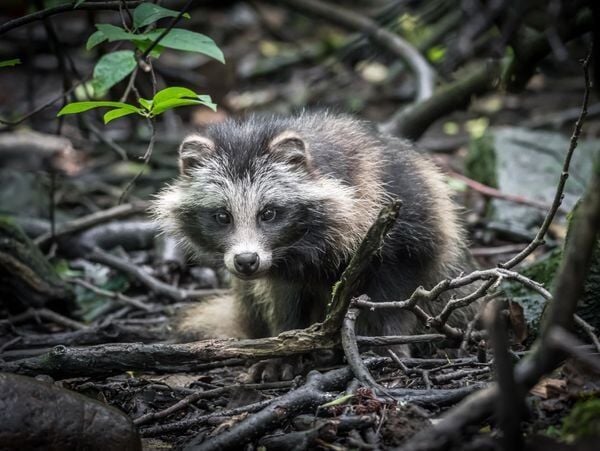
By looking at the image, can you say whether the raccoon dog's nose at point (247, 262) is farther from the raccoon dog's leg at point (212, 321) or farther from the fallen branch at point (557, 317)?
the fallen branch at point (557, 317)

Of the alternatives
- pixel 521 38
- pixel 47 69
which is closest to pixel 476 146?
pixel 521 38

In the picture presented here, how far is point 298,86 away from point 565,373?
9925 mm

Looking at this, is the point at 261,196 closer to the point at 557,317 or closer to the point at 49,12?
the point at 49,12

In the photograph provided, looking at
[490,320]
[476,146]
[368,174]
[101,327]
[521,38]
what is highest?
[521,38]

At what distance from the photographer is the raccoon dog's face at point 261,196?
5195 millimetres

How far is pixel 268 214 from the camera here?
17.3ft

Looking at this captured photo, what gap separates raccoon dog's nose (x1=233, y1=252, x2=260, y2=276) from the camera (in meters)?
4.93

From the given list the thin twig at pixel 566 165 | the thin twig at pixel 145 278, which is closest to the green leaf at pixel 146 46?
the thin twig at pixel 566 165

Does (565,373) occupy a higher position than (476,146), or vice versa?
(476,146)

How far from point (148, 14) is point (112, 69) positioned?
43 cm

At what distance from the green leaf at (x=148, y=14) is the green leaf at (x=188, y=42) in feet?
0.25

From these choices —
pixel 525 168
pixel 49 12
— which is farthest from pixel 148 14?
pixel 525 168

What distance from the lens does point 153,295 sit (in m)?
7.32

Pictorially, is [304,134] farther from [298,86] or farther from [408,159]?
[298,86]
